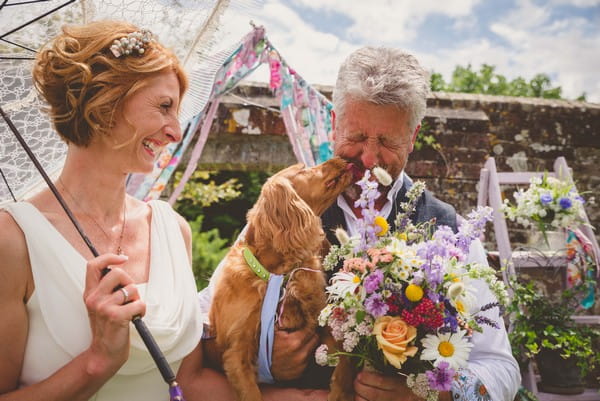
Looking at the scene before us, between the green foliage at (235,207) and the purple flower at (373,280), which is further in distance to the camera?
the green foliage at (235,207)

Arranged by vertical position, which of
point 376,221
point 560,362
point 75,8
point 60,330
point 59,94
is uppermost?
point 75,8

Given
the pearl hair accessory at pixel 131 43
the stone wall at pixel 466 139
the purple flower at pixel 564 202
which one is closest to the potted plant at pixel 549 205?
the purple flower at pixel 564 202

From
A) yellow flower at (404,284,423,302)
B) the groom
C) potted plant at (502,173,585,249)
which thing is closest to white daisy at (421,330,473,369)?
yellow flower at (404,284,423,302)

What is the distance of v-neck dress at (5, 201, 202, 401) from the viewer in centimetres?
147

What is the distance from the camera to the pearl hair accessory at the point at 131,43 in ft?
5.23

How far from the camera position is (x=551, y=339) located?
4.11m

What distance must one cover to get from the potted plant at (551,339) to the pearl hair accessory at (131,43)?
3.65 m

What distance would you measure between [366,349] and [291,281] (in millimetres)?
756

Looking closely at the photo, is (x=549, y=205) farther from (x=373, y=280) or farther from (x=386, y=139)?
(x=373, y=280)

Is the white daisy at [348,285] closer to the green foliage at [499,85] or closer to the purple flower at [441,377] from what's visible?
the purple flower at [441,377]

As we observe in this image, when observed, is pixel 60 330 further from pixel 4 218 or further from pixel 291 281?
pixel 291 281

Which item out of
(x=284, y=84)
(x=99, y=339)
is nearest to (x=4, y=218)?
(x=99, y=339)

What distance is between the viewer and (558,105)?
5.72 metres

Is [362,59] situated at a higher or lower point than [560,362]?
higher
